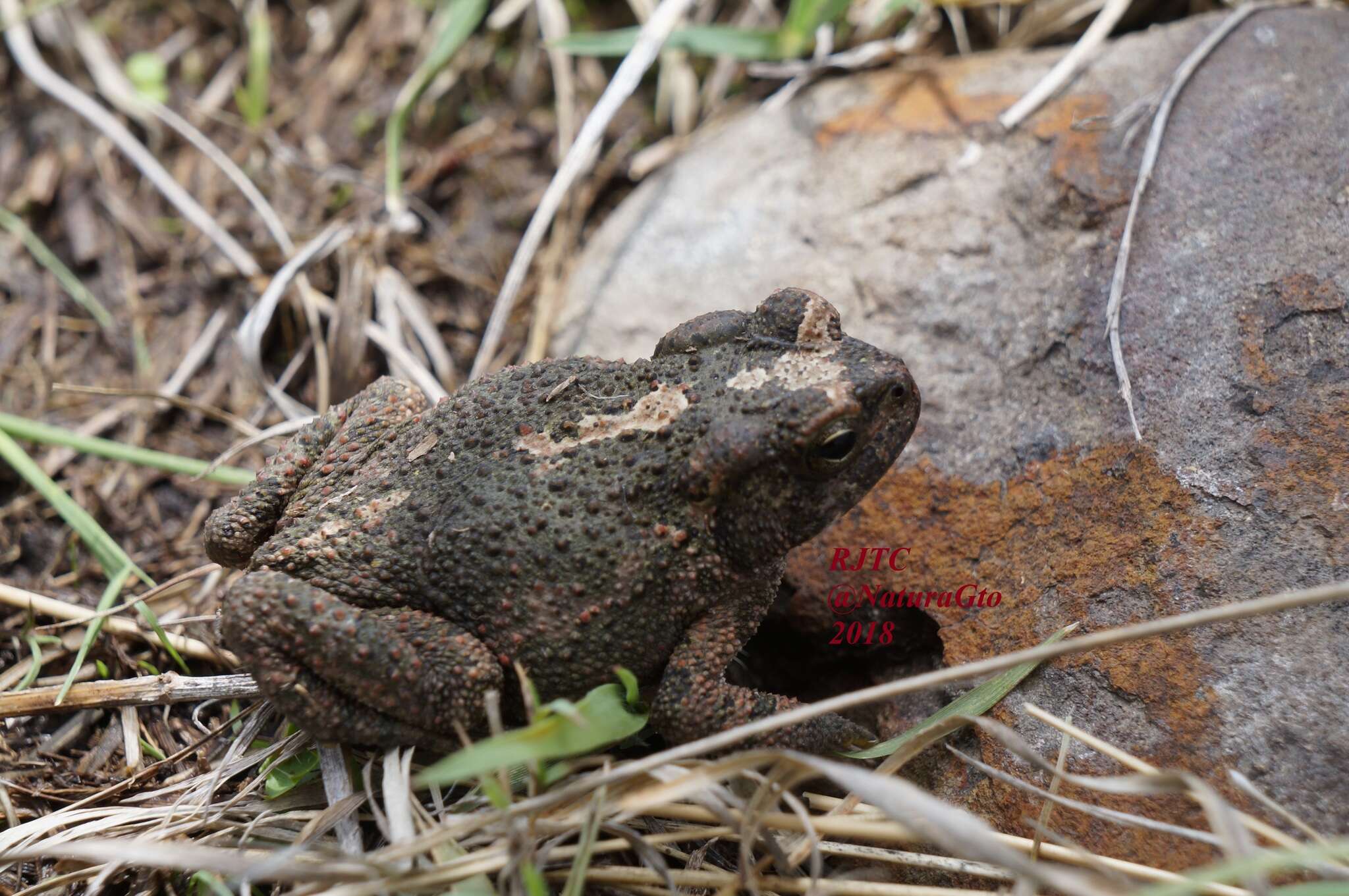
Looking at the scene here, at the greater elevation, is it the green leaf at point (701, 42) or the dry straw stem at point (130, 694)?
the green leaf at point (701, 42)

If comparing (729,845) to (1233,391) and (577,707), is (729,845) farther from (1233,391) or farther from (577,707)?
(1233,391)

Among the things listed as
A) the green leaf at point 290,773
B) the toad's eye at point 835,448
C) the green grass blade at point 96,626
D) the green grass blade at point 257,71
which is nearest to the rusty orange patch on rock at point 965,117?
the toad's eye at point 835,448

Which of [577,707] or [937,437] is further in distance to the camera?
[937,437]

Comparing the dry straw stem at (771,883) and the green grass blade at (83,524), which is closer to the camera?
the dry straw stem at (771,883)

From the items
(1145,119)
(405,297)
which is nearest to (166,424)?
(405,297)

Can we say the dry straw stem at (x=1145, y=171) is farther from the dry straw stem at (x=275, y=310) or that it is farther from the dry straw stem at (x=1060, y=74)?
the dry straw stem at (x=275, y=310)

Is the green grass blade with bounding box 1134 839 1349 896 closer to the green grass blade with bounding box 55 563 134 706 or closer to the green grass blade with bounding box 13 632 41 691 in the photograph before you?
the green grass blade with bounding box 55 563 134 706

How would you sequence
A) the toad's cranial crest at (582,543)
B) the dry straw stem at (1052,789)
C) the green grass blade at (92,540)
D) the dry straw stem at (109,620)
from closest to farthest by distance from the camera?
the dry straw stem at (1052,789)
the toad's cranial crest at (582,543)
the green grass blade at (92,540)
the dry straw stem at (109,620)

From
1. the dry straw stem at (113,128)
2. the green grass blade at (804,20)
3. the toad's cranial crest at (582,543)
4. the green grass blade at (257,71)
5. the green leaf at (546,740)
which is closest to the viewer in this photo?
the green leaf at (546,740)
